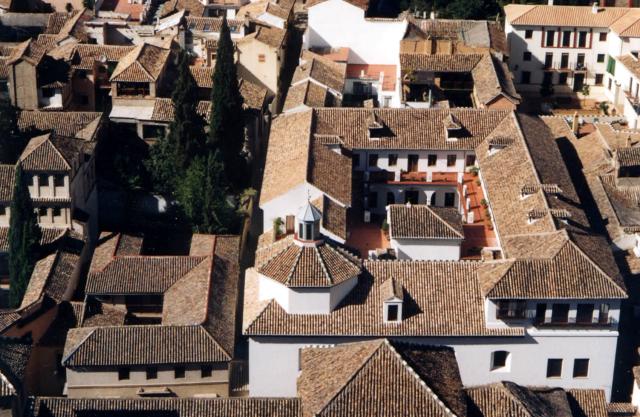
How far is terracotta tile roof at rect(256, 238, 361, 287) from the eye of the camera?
60.6m

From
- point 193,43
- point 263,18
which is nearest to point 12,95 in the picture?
point 193,43

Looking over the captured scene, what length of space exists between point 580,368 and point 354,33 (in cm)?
4367

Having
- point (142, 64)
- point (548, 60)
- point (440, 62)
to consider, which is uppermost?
point (142, 64)

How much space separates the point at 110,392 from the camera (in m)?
63.4

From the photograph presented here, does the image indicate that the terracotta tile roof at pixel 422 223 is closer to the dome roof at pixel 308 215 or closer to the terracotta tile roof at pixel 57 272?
the dome roof at pixel 308 215

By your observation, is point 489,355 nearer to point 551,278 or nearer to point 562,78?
point 551,278

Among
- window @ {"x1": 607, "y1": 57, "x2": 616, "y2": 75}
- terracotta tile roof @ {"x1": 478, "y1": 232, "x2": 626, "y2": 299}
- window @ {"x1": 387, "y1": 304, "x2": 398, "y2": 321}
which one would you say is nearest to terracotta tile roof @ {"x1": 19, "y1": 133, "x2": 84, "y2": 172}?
window @ {"x1": 387, "y1": 304, "x2": 398, "y2": 321}

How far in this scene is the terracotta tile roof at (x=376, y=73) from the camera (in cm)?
9447

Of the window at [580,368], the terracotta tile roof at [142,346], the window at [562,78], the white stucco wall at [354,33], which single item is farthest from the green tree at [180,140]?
the window at [562,78]

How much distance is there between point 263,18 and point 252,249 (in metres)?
28.8

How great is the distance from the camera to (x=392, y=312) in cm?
6072

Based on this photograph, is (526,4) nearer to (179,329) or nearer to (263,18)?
(263,18)

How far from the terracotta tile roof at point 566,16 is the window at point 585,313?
140 ft

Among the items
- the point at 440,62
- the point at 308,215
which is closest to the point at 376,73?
the point at 440,62
